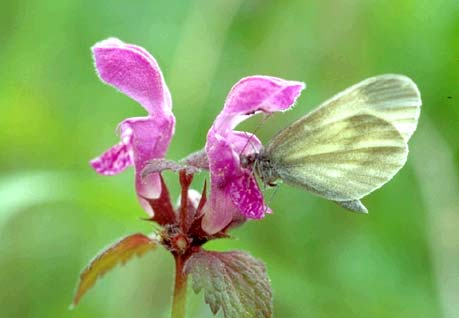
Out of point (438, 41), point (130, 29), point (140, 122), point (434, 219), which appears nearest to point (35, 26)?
point (130, 29)

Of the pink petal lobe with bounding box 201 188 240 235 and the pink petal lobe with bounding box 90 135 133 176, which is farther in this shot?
the pink petal lobe with bounding box 90 135 133 176

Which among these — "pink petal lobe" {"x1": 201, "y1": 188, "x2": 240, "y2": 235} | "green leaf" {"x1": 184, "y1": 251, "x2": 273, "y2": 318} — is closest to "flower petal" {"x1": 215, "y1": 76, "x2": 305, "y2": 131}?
"pink petal lobe" {"x1": 201, "y1": 188, "x2": 240, "y2": 235}

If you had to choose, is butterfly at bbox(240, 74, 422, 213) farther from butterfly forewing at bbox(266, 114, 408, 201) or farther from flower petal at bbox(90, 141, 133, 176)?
flower petal at bbox(90, 141, 133, 176)

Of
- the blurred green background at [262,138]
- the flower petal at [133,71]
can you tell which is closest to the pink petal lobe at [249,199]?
the flower petal at [133,71]

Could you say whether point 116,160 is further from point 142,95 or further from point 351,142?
point 351,142

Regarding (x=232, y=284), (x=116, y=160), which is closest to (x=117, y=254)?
(x=116, y=160)
